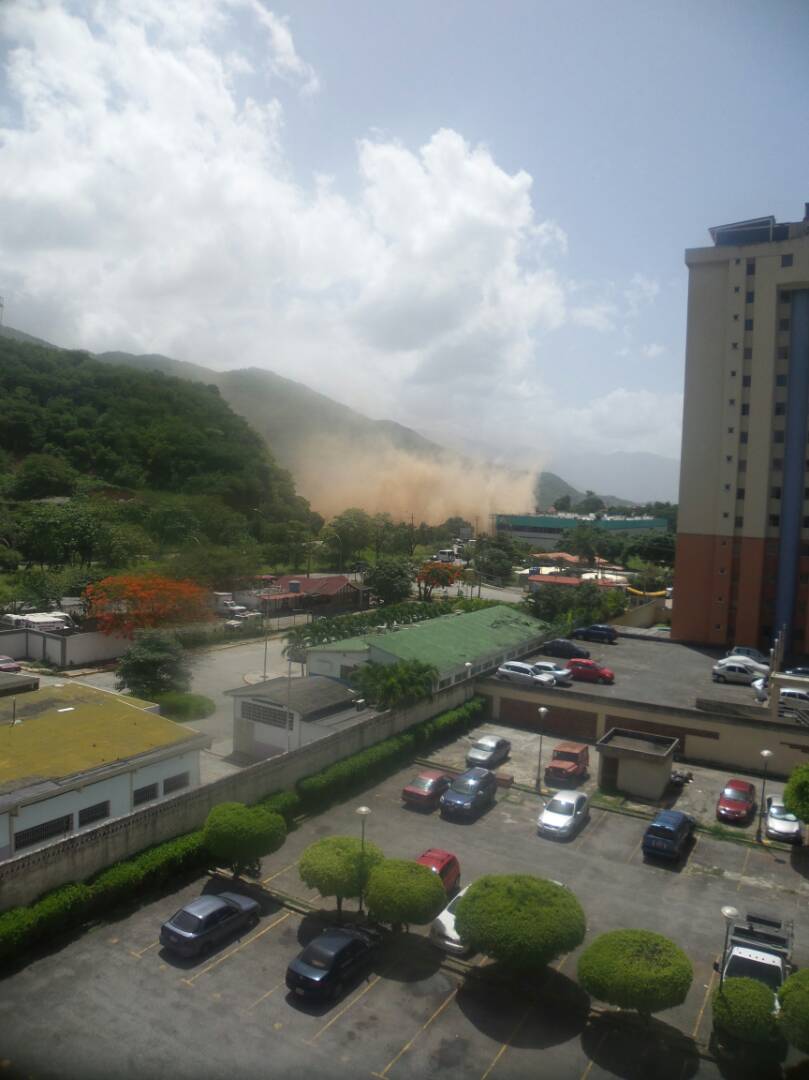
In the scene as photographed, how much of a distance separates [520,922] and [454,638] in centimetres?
1519

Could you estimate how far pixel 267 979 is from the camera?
378 inches

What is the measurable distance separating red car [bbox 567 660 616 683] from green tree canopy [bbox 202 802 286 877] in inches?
563

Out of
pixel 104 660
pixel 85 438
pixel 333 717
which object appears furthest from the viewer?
pixel 85 438

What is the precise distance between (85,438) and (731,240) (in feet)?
181

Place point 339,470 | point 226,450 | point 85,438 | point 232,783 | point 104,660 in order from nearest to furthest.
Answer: point 232,783
point 104,660
point 85,438
point 226,450
point 339,470

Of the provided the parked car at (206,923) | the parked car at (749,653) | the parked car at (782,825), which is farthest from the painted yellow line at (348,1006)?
the parked car at (749,653)

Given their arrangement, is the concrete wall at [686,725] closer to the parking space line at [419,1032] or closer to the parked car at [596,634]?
the parked car at [596,634]

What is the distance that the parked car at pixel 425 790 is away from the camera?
50.0 feet

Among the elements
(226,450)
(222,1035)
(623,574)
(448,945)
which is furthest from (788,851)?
(226,450)

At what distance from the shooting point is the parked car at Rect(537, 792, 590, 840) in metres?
14.3

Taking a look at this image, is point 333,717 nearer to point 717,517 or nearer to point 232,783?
point 232,783

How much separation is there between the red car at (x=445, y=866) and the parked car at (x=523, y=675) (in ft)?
33.7

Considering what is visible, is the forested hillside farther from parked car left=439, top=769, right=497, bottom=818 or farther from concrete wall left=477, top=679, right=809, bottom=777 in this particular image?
parked car left=439, top=769, right=497, bottom=818

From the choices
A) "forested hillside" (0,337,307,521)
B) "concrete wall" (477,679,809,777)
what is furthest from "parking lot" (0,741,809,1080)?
"forested hillside" (0,337,307,521)
